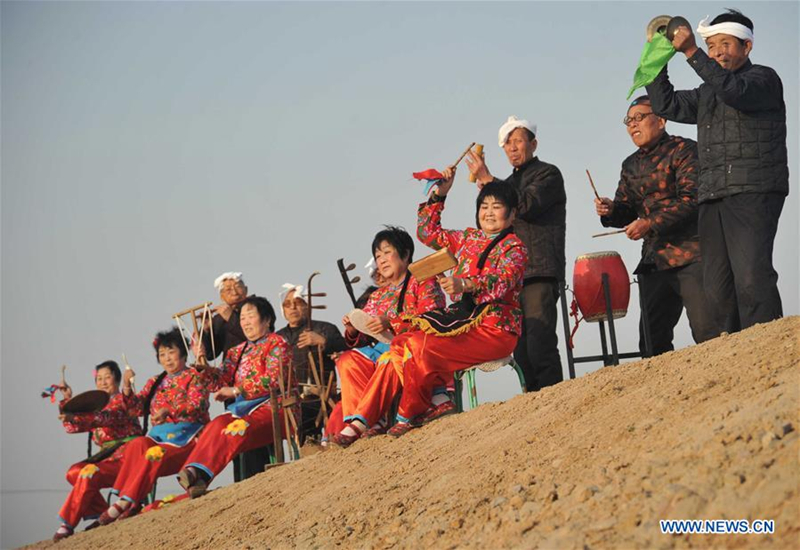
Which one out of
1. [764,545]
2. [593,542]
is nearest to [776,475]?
[764,545]

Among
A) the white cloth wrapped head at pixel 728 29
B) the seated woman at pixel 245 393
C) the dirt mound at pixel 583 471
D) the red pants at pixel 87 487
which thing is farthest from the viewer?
the red pants at pixel 87 487

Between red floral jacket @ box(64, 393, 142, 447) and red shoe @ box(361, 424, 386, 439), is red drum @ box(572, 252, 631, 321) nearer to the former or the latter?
red shoe @ box(361, 424, 386, 439)

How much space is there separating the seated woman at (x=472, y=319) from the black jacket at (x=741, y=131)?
1211mm

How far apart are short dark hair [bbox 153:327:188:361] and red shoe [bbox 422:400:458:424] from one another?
3363 mm

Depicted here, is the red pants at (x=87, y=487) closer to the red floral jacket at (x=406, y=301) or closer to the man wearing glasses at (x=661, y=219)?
the red floral jacket at (x=406, y=301)

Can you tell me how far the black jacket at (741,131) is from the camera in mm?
5328

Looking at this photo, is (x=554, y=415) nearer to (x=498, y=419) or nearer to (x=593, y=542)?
(x=498, y=419)

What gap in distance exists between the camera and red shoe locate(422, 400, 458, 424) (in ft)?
20.5

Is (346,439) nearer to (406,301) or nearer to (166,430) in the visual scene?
(406,301)

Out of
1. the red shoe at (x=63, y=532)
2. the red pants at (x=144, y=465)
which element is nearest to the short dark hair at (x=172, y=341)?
the red pants at (x=144, y=465)

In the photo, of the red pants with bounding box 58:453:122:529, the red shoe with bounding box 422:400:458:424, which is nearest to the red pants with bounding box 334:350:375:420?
the red shoe with bounding box 422:400:458:424

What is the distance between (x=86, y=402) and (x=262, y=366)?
2.27 metres

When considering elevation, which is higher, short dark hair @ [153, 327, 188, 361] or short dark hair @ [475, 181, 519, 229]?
short dark hair @ [475, 181, 519, 229]

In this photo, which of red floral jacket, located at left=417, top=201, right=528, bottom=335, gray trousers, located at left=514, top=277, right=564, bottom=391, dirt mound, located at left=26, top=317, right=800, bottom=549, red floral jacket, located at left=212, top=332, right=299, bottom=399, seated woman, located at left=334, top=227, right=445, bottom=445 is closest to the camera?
dirt mound, located at left=26, top=317, right=800, bottom=549
